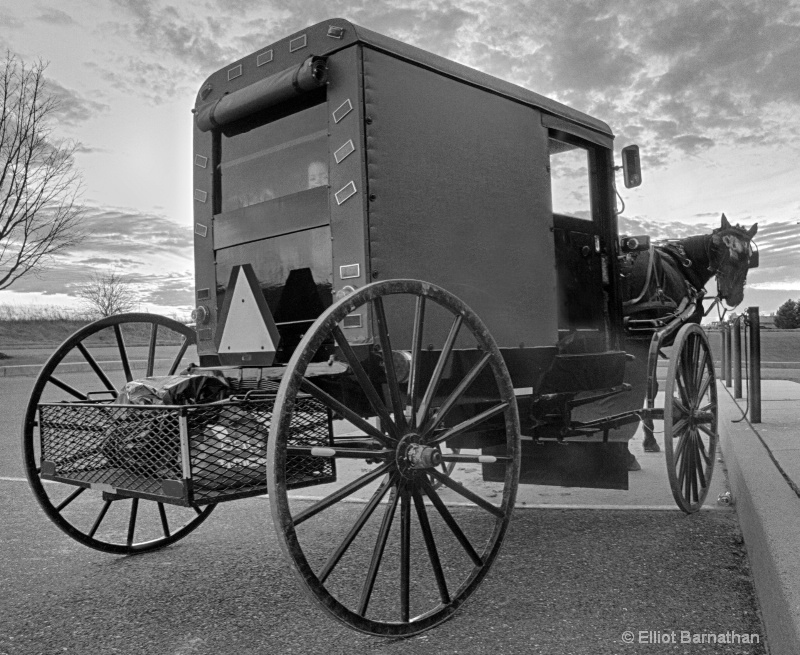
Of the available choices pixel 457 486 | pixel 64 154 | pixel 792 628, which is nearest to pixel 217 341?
pixel 457 486

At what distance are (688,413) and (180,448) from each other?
349 cm

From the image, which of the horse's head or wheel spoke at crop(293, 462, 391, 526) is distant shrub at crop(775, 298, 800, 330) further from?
wheel spoke at crop(293, 462, 391, 526)

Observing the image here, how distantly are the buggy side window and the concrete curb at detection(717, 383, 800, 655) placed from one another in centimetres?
204

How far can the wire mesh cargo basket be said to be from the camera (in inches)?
120

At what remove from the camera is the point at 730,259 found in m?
8.62

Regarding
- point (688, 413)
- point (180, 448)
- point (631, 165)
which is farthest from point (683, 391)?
point (180, 448)

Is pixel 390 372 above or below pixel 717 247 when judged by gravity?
below

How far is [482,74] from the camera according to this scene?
4508mm

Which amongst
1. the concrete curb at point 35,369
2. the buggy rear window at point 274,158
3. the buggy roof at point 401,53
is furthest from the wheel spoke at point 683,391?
the concrete curb at point 35,369

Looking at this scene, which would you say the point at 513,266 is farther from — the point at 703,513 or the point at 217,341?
the point at 703,513

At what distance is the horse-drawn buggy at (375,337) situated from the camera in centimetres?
316

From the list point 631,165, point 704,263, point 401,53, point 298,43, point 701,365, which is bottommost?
point 701,365

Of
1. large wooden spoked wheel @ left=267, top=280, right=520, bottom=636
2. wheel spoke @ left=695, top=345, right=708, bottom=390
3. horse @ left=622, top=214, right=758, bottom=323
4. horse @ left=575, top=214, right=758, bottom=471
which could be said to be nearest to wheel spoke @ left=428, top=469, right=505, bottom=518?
large wooden spoked wheel @ left=267, top=280, right=520, bottom=636

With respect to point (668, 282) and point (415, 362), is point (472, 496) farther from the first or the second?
point (668, 282)
